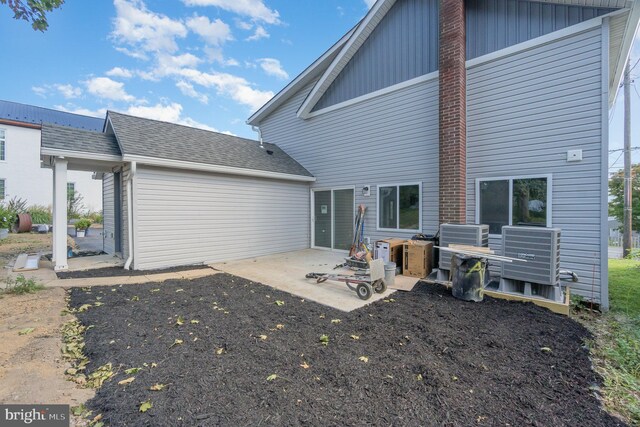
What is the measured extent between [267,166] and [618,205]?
20.0 meters

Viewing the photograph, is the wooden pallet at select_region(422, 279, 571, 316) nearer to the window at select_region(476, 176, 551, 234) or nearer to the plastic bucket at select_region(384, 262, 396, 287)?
the window at select_region(476, 176, 551, 234)

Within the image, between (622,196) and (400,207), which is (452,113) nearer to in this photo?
(400,207)

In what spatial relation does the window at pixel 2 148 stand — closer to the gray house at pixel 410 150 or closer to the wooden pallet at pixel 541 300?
the gray house at pixel 410 150

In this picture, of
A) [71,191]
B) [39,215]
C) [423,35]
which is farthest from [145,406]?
[71,191]

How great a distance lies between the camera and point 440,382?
2.46 m

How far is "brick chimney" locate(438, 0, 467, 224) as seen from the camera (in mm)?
5988

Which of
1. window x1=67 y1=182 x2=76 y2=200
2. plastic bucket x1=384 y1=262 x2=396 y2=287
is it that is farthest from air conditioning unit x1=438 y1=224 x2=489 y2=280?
window x1=67 y1=182 x2=76 y2=200

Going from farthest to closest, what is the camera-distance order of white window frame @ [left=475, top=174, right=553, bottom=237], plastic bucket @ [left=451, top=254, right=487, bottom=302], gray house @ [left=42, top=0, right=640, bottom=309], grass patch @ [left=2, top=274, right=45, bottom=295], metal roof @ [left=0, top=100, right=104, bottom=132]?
metal roof @ [left=0, top=100, right=104, bottom=132] → white window frame @ [left=475, top=174, right=553, bottom=237] → gray house @ [left=42, top=0, right=640, bottom=309] → grass patch @ [left=2, top=274, right=45, bottom=295] → plastic bucket @ [left=451, top=254, right=487, bottom=302]

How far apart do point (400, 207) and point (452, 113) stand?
2.71 metres

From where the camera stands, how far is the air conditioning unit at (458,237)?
5.22 metres

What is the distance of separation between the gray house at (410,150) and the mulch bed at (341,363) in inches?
95.1

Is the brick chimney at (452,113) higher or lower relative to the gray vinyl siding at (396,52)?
lower

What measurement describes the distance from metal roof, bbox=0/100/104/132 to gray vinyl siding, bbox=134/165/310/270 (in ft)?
57.5

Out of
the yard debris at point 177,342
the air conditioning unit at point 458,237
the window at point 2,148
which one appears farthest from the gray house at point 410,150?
the window at point 2,148
